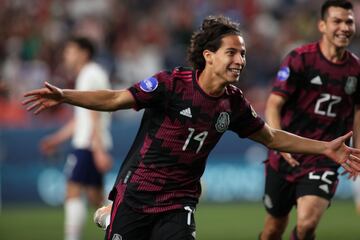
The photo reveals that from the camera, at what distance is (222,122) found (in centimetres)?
669

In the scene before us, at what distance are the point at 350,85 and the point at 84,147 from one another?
378 centimetres

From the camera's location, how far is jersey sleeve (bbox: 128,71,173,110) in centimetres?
645

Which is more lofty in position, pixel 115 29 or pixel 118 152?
pixel 115 29

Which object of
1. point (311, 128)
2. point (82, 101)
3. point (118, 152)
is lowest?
point (118, 152)

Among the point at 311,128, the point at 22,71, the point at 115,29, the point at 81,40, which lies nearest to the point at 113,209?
the point at 311,128

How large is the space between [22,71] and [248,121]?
1136cm

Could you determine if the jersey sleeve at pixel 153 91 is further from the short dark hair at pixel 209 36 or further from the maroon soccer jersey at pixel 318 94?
the maroon soccer jersey at pixel 318 94

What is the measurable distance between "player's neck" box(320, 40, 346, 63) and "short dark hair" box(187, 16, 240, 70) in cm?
209

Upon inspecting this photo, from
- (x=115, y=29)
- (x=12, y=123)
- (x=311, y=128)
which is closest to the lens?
(x=311, y=128)

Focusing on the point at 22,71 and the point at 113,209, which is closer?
the point at 113,209

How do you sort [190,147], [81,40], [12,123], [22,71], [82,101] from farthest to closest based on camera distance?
[22,71] → [12,123] → [81,40] → [190,147] → [82,101]

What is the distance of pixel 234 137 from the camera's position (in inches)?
668

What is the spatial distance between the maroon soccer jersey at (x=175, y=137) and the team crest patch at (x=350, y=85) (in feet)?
6.50

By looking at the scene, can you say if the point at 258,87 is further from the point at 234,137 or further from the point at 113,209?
the point at 113,209
